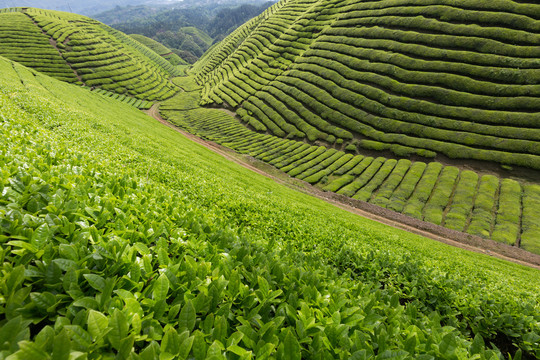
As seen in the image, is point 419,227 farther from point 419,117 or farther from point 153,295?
point 153,295

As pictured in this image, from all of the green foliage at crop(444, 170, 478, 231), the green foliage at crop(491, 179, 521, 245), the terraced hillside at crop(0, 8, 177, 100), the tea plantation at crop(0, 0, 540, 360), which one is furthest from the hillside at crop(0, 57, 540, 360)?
the terraced hillside at crop(0, 8, 177, 100)

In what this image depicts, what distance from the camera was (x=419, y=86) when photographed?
5372 centimetres

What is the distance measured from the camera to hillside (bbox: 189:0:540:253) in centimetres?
3838

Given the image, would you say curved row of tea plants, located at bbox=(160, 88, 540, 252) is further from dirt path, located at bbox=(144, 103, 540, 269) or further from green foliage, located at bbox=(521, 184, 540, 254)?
dirt path, located at bbox=(144, 103, 540, 269)

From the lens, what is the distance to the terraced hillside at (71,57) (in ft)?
308

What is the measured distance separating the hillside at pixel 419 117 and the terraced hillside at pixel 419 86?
257 mm

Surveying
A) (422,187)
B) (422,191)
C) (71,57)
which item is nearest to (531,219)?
(422,191)

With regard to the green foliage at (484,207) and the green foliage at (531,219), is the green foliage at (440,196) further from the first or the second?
the green foliage at (531,219)

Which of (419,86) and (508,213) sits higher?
(419,86)

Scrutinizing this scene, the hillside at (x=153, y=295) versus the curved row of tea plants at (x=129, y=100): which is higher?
the curved row of tea plants at (x=129, y=100)

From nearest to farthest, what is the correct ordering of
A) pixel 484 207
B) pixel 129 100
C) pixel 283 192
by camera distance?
1. pixel 283 192
2. pixel 484 207
3. pixel 129 100

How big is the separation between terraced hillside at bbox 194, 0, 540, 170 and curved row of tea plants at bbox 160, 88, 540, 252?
442 centimetres

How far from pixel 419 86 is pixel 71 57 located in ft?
428

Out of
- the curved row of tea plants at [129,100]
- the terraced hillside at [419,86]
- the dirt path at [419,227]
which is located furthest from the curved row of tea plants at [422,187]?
the curved row of tea plants at [129,100]
